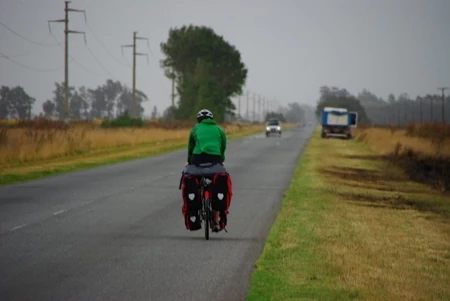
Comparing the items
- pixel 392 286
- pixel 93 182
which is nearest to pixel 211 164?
pixel 392 286

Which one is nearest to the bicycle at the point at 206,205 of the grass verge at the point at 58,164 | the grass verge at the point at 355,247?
the grass verge at the point at 355,247

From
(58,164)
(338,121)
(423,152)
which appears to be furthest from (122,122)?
(58,164)

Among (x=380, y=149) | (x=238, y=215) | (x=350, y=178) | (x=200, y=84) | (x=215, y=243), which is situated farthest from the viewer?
(x=200, y=84)

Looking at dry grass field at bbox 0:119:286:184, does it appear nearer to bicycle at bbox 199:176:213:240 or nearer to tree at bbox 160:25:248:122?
bicycle at bbox 199:176:213:240

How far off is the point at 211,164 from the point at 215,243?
4.08 feet

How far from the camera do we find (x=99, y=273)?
32.8 feet

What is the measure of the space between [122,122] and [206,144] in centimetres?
5828

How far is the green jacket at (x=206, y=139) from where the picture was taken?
516 inches

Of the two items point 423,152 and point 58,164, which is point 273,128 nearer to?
point 423,152

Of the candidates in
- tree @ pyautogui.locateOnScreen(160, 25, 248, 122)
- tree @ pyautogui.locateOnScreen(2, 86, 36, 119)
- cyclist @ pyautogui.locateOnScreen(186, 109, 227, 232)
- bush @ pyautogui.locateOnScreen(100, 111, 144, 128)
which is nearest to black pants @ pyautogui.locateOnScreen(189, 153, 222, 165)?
cyclist @ pyautogui.locateOnScreen(186, 109, 227, 232)

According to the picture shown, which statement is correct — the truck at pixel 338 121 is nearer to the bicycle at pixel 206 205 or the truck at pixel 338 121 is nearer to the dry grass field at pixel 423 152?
the dry grass field at pixel 423 152

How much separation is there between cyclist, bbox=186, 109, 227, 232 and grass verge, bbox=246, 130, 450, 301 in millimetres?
1512

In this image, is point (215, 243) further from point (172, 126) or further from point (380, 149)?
point (172, 126)

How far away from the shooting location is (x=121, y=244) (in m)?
12.4
